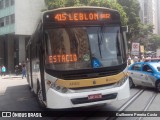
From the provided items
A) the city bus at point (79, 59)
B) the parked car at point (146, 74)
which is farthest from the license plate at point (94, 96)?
the parked car at point (146, 74)

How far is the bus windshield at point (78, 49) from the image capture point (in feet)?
24.4

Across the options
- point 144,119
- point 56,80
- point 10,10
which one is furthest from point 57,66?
point 10,10

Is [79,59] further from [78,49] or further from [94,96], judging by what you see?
[94,96]

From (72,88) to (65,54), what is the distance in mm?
931

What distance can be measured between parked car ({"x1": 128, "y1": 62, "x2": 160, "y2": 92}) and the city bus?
522 cm

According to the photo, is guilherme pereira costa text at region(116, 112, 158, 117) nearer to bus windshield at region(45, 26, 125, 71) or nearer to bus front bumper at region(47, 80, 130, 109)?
bus front bumper at region(47, 80, 130, 109)

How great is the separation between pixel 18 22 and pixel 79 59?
115 ft

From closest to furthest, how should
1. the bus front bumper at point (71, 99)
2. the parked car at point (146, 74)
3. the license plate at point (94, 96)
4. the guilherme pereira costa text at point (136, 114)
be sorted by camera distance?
the bus front bumper at point (71, 99), the license plate at point (94, 96), the guilherme pereira costa text at point (136, 114), the parked car at point (146, 74)

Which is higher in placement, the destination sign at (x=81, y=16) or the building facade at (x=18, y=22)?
the building facade at (x=18, y=22)

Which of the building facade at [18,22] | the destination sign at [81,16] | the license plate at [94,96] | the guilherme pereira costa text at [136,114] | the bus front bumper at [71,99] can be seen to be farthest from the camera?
the building facade at [18,22]

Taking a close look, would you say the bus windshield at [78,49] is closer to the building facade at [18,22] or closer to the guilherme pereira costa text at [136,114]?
the guilherme pereira costa text at [136,114]

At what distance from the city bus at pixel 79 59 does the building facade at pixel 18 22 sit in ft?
108

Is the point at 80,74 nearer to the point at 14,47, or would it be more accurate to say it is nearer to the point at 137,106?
the point at 137,106

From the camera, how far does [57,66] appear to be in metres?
7.43
